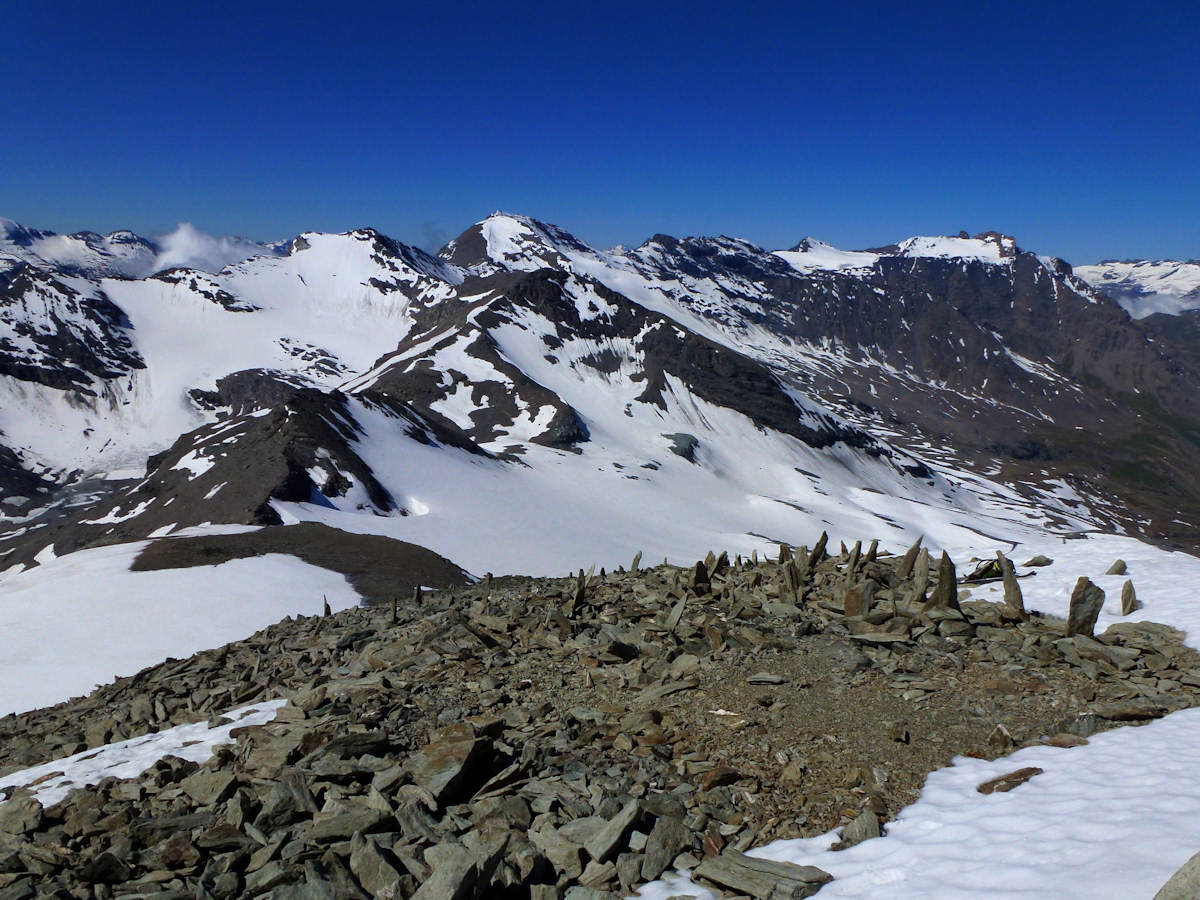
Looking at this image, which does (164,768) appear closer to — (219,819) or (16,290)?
(219,819)

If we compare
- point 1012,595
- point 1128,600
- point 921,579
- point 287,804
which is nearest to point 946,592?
point 921,579

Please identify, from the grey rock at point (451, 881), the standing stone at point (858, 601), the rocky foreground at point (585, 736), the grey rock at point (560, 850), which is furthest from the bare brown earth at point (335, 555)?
the grey rock at point (451, 881)

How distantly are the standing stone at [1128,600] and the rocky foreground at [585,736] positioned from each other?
45.0 inches

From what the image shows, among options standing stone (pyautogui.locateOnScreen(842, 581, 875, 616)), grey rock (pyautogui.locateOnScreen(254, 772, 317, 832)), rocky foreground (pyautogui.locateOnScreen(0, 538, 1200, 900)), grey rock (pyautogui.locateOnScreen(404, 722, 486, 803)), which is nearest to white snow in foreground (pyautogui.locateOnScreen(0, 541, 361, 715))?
rocky foreground (pyautogui.locateOnScreen(0, 538, 1200, 900))

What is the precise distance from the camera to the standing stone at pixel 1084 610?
14.7 meters

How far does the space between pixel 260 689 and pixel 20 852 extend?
7.34 metres

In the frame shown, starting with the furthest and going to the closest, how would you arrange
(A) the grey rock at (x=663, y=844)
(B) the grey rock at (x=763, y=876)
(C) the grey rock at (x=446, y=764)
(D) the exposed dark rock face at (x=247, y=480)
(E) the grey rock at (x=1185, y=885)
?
(D) the exposed dark rock face at (x=247, y=480)
(C) the grey rock at (x=446, y=764)
(A) the grey rock at (x=663, y=844)
(B) the grey rock at (x=763, y=876)
(E) the grey rock at (x=1185, y=885)

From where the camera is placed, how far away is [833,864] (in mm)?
8141

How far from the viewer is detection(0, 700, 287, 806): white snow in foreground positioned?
38.8 ft

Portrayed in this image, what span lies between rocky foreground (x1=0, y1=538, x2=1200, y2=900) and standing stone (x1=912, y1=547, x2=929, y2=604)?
0.07 metres

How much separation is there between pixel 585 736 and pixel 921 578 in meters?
9.56

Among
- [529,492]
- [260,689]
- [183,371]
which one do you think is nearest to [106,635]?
[260,689]

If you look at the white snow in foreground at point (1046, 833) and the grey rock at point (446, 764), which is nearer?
the white snow in foreground at point (1046, 833)

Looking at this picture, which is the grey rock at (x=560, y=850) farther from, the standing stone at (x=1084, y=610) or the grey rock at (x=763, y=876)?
the standing stone at (x=1084, y=610)
